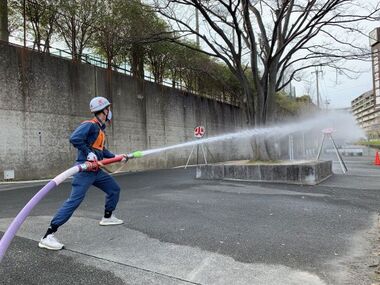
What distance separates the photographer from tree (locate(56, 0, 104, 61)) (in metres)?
16.5

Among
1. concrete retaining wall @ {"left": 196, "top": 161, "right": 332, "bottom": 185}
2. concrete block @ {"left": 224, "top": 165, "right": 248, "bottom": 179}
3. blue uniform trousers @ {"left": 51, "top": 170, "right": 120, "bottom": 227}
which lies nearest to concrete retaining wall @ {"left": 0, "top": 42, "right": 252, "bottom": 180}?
concrete retaining wall @ {"left": 196, "top": 161, "right": 332, "bottom": 185}

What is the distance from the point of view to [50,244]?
14.0 ft

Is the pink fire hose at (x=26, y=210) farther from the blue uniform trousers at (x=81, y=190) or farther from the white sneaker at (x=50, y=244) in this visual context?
the white sneaker at (x=50, y=244)

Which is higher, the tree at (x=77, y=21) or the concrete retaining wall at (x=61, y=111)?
the tree at (x=77, y=21)

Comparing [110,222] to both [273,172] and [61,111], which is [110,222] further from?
[61,111]

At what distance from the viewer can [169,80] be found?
84.7 ft

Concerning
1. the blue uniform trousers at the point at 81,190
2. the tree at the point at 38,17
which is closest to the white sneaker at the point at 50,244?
the blue uniform trousers at the point at 81,190

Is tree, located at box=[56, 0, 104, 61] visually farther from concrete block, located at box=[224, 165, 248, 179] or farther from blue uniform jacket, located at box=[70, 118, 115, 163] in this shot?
blue uniform jacket, located at box=[70, 118, 115, 163]

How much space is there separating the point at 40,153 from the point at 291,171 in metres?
10.4

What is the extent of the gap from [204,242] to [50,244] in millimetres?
2007

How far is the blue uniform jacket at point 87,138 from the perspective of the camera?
445 cm

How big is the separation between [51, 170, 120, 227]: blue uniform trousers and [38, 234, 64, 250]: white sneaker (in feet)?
0.59

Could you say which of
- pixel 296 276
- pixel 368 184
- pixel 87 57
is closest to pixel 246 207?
pixel 296 276

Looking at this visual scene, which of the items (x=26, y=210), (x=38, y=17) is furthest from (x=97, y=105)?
(x=38, y=17)
